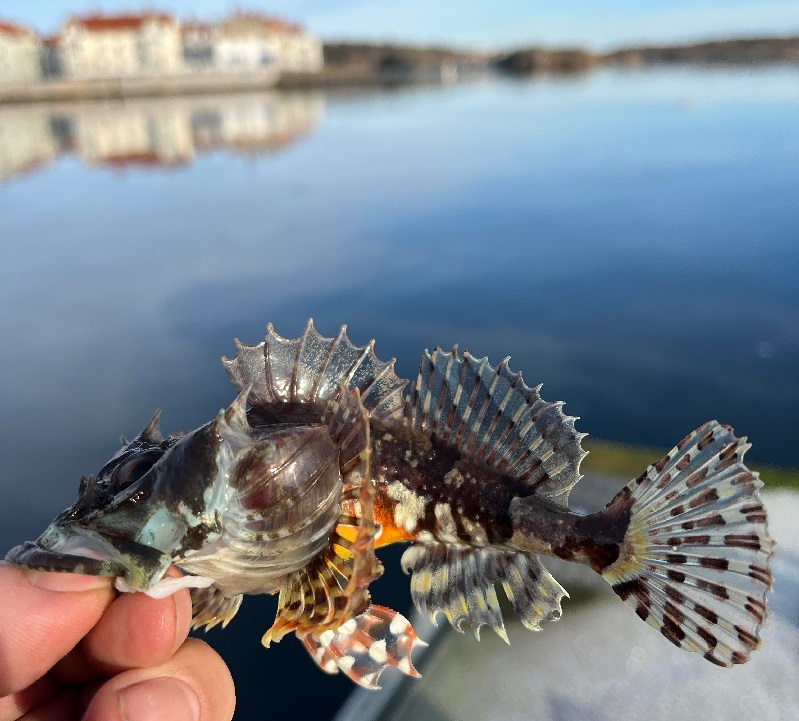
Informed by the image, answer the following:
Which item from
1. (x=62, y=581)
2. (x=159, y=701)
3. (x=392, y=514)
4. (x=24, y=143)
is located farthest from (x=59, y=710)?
(x=24, y=143)

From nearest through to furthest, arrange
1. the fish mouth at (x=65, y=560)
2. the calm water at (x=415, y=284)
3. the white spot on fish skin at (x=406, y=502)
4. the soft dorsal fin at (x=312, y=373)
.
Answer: the fish mouth at (x=65, y=560) → the white spot on fish skin at (x=406, y=502) → the soft dorsal fin at (x=312, y=373) → the calm water at (x=415, y=284)

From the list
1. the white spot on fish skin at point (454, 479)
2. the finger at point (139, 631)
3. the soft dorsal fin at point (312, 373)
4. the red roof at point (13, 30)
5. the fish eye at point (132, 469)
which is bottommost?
the finger at point (139, 631)

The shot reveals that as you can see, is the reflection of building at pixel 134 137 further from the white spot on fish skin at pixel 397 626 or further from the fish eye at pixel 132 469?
the white spot on fish skin at pixel 397 626

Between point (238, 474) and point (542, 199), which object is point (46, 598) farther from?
point (542, 199)

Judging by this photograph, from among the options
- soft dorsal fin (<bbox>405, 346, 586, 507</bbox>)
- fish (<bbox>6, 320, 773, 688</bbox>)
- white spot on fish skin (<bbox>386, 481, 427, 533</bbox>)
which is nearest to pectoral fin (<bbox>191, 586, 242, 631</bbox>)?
fish (<bbox>6, 320, 773, 688</bbox>)

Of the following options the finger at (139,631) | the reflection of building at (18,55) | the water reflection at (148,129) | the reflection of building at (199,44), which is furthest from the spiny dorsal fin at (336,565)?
the reflection of building at (199,44)

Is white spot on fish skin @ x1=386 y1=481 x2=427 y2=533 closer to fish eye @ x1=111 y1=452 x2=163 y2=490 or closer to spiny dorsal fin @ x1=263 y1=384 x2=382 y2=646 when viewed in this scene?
spiny dorsal fin @ x1=263 y1=384 x2=382 y2=646
